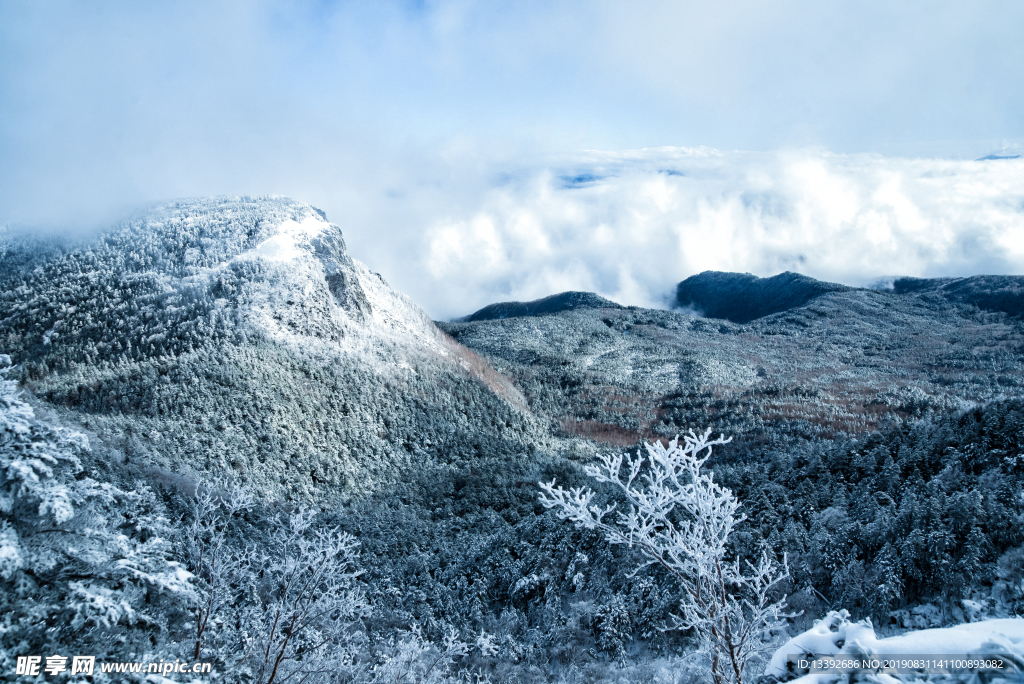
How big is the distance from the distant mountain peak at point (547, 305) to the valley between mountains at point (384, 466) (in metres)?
60.2

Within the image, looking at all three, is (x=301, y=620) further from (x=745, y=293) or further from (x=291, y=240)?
(x=745, y=293)

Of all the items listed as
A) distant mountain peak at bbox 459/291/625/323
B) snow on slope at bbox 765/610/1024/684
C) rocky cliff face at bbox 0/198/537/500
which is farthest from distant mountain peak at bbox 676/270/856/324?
snow on slope at bbox 765/610/1024/684

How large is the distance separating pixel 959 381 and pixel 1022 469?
4026cm

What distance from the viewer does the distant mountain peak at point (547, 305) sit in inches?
4513

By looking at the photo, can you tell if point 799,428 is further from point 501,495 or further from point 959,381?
point 959,381

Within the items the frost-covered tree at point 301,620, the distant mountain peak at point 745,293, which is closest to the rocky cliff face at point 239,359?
the frost-covered tree at point 301,620

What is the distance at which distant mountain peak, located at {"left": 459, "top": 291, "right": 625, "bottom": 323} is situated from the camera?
11462 cm

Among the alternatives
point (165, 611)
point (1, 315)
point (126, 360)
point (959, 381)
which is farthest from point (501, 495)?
point (959, 381)

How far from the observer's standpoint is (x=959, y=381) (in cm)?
4253

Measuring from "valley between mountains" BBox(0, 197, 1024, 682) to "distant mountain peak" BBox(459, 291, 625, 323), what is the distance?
60.2 metres

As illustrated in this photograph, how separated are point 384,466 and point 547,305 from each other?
105 metres

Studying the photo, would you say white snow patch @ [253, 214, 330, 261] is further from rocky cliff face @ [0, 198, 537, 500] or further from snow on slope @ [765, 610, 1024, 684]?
snow on slope @ [765, 610, 1024, 684]

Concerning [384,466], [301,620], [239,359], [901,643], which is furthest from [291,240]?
[901,643]

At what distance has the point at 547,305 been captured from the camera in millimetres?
129000
